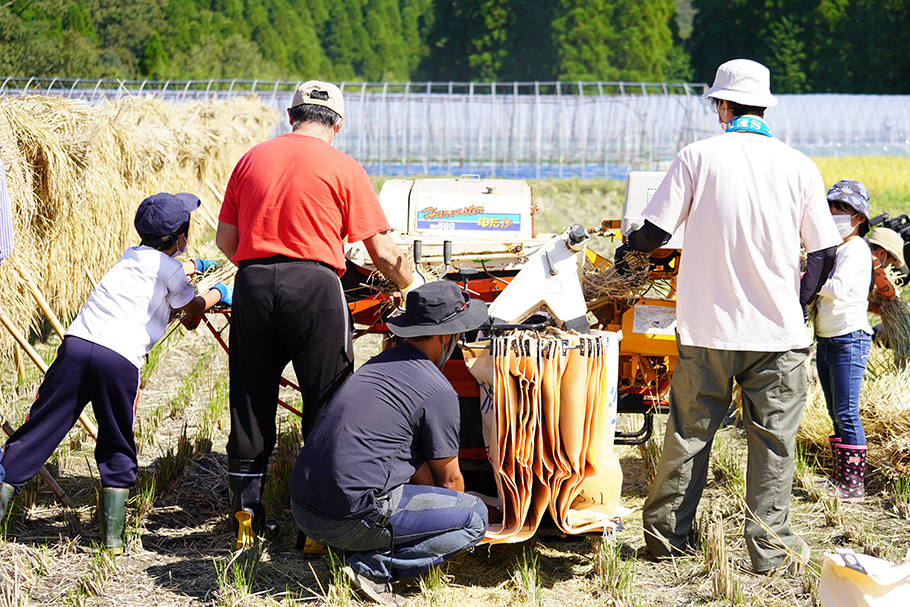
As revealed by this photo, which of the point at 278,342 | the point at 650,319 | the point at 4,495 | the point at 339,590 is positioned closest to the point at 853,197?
the point at 650,319

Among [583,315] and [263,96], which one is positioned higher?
[263,96]

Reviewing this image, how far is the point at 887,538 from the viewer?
4508 millimetres

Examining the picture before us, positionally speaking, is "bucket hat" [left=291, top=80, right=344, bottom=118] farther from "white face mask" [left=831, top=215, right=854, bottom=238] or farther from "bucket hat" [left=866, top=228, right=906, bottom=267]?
"bucket hat" [left=866, top=228, right=906, bottom=267]

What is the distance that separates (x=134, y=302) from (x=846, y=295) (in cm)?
357

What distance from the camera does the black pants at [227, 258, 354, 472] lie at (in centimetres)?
405

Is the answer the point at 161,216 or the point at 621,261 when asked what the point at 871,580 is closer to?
the point at 621,261

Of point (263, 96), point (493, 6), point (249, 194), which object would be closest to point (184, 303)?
point (249, 194)

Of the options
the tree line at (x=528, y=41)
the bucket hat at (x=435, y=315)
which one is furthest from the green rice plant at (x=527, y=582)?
the tree line at (x=528, y=41)

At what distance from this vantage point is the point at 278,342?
13.8 feet

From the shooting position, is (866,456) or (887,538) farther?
(866,456)

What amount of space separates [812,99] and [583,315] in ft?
81.4

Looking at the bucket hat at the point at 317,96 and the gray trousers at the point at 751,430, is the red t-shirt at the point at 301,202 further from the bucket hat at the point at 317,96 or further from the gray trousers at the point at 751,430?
the gray trousers at the point at 751,430

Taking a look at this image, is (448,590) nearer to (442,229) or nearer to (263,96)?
(442,229)

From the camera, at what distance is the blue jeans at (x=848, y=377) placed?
4.95 meters
